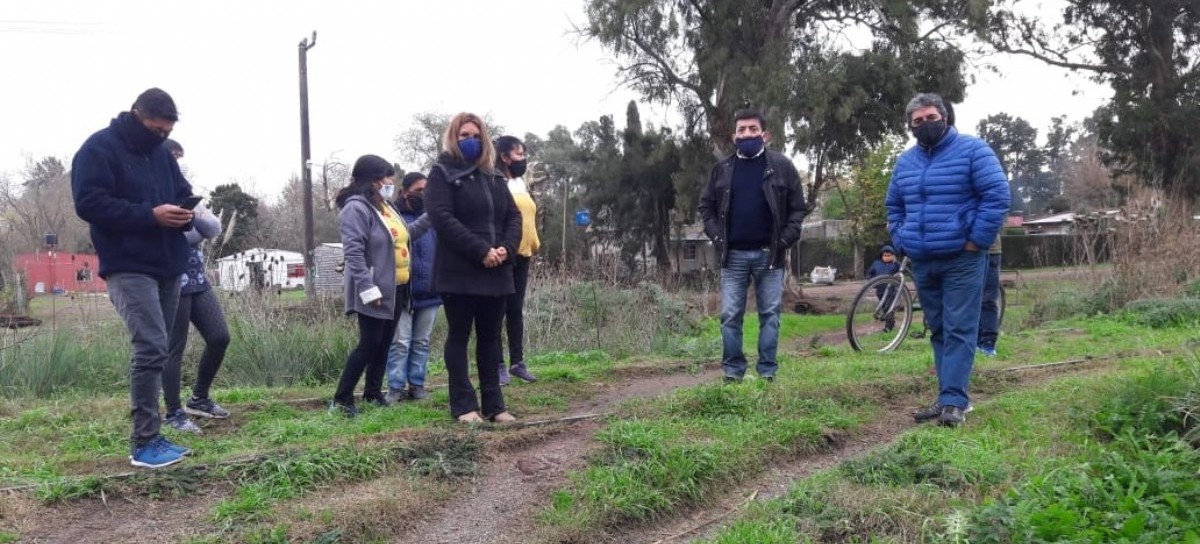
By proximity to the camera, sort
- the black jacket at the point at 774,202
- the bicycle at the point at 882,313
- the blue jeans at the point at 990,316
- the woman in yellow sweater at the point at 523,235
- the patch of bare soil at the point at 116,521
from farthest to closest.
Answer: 1. the bicycle at the point at 882,313
2. the blue jeans at the point at 990,316
3. the woman in yellow sweater at the point at 523,235
4. the black jacket at the point at 774,202
5. the patch of bare soil at the point at 116,521

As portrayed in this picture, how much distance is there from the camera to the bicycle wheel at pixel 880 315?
8727 mm

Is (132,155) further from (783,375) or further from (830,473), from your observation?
(783,375)

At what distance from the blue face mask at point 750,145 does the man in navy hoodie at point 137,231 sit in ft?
11.3

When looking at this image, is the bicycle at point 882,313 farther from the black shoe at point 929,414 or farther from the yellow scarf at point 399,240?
the yellow scarf at point 399,240

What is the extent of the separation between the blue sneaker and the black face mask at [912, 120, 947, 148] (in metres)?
4.29

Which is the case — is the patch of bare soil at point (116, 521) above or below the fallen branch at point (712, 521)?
above

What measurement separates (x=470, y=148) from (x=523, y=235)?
148 centimetres

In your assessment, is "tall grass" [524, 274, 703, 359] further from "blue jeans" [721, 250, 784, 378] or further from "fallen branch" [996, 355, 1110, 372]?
"fallen branch" [996, 355, 1110, 372]

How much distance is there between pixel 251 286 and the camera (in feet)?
30.8

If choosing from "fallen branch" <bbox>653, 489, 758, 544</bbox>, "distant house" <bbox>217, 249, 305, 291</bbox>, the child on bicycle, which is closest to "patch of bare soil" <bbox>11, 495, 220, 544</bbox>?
"fallen branch" <bbox>653, 489, 758, 544</bbox>

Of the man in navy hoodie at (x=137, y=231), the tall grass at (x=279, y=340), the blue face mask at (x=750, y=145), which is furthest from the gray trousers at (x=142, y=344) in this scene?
the blue face mask at (x=750, y=145)

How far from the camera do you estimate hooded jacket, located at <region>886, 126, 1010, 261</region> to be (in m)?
4.66

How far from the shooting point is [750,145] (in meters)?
5.79

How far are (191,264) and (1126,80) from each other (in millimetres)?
27997
